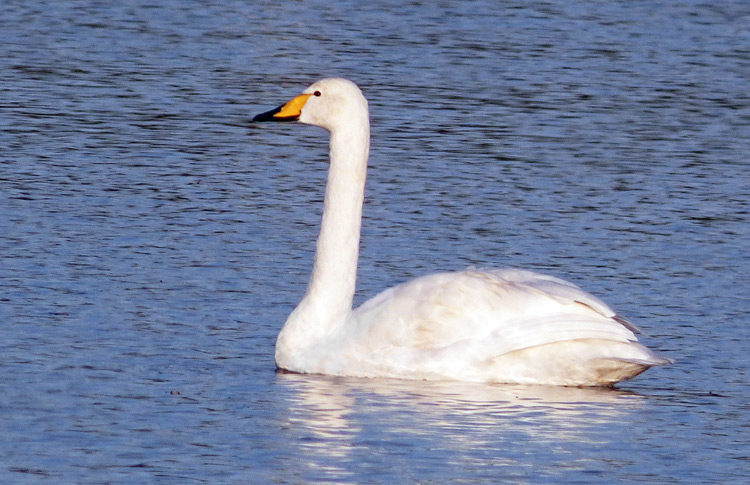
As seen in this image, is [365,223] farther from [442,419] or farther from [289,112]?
[442,419]

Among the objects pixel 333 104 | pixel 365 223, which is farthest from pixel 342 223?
pixel 365 223

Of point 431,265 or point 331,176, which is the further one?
point 431,265

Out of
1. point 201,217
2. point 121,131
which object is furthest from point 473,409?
point 121,131

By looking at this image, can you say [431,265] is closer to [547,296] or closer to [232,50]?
[547,296]

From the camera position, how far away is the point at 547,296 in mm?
9195

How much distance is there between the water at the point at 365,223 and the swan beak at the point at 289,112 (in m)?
1.10

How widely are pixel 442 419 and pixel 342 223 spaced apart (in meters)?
1.98

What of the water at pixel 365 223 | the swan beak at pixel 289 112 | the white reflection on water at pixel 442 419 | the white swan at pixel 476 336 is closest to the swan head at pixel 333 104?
the swan beak at pixel 289 112

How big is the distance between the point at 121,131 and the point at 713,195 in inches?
202

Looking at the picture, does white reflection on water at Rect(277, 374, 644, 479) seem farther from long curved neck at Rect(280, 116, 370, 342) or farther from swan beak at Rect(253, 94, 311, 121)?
swan beak at Rect(253, 94, 311, 121)

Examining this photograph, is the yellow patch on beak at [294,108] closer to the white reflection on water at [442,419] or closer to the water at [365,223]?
the water at [365,223]

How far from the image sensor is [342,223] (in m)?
10.0

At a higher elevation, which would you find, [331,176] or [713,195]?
[331,176]

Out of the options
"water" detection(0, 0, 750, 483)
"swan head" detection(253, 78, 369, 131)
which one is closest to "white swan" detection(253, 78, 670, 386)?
"water" detection(0, 0, 750, 483)
